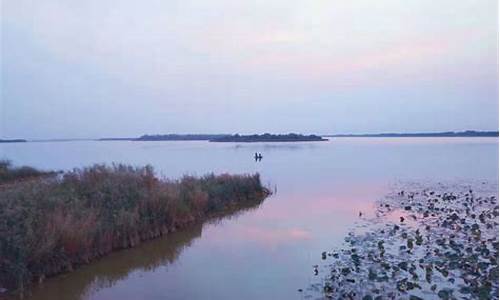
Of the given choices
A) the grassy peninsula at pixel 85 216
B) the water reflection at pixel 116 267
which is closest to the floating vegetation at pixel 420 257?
the water reflection at pixel 116 267

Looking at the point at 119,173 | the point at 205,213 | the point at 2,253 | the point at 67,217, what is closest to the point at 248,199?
the point at 205,213

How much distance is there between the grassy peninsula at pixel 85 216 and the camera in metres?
10.1

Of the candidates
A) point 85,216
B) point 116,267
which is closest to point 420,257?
point 116,267

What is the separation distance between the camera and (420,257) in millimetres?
11688

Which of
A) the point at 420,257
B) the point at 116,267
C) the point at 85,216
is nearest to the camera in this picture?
the point at 420,257

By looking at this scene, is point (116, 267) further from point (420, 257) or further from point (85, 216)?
point (420, 257)

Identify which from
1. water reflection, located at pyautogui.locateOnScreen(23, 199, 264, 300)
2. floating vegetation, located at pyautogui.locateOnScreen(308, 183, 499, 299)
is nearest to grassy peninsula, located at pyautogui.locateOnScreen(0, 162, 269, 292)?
water reflection, located at pyautogui.locateOnScreen(23, 199, 264, 300)

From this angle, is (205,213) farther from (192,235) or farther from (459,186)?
(459,186)

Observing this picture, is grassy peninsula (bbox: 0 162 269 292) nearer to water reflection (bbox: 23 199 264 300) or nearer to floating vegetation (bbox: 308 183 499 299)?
water reflection (bbox: 23 199 264 300)

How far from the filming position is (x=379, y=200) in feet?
75.7

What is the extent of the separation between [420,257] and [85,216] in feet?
27.9

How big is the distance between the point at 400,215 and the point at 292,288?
9.55 metres

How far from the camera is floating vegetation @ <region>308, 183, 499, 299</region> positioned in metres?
9.27

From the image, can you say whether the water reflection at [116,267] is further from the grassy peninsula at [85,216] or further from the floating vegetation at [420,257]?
the floating vegetation at [420,257]
